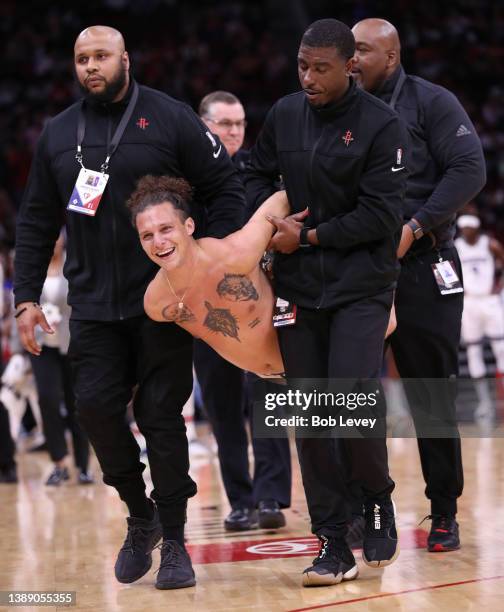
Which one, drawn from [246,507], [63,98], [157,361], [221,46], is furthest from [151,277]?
[221,46]

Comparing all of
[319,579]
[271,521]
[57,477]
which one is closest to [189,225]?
[319,579]

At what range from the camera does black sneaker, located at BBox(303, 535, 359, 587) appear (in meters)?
4.23

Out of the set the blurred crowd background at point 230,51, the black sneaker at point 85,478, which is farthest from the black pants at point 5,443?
the blurred crowd background at point 230,51

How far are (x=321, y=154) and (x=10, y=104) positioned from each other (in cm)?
1375

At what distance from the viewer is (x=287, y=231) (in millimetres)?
4309

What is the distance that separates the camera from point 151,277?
4430 millimetres

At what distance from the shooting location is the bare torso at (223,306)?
169 inches

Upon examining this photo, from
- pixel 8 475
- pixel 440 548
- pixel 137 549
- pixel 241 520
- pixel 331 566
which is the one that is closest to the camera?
pixel 331 566

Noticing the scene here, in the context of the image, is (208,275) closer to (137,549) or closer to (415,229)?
(415,229)

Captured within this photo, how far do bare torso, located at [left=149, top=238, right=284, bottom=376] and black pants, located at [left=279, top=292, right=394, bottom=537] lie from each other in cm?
14

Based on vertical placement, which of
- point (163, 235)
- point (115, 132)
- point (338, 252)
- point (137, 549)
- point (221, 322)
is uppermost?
point (115, 132)

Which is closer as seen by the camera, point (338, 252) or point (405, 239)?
point (338, 252)

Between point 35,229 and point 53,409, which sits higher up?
point 35,229

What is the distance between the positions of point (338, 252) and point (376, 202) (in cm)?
25
